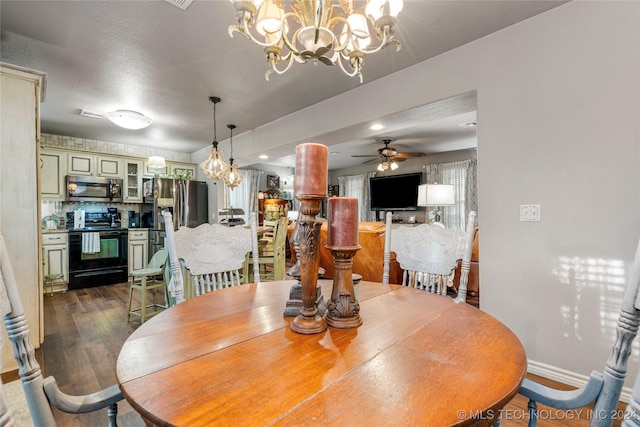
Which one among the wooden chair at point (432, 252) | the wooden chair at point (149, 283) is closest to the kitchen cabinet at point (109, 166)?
the wooden chair at point (149, 283)

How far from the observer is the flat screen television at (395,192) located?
7.28 m

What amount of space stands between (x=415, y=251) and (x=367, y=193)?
681 cm

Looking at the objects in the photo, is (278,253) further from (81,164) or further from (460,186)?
(460,186)

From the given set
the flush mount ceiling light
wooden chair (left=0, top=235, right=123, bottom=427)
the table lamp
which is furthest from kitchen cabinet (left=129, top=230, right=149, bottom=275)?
wooden chair (left=0, top=235, right=123, bottom=427)

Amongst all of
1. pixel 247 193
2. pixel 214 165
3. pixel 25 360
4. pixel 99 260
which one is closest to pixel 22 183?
pixel 214 165

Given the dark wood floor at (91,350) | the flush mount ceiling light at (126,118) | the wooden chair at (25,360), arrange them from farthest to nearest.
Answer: the flush mount ceiling light at (126,118)
the dark wood floor at (91,350)
the wooden chair at (25,360)

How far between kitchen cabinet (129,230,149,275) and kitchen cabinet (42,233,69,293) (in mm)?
861

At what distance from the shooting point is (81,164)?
4.92 m

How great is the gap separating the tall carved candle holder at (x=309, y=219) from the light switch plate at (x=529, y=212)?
1869 mm

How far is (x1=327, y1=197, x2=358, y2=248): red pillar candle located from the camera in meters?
0.89

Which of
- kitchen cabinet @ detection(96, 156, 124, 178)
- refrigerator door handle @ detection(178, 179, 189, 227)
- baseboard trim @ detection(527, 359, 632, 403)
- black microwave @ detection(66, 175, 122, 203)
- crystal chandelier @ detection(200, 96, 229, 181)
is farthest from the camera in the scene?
refrigerator door handle @ detection(178, 179, 189, 227)

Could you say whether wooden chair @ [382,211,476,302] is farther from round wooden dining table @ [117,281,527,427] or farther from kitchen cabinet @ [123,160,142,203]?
kitchen cabinet @ [123,160,142,203]

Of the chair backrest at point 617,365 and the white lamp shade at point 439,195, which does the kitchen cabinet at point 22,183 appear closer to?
the chair backrest at point 617,365

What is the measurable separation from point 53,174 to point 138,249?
169 cm
